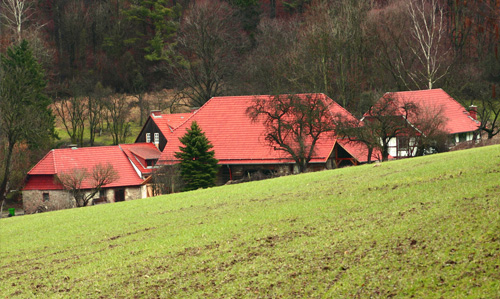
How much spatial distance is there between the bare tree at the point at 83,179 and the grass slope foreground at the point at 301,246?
20032 mm

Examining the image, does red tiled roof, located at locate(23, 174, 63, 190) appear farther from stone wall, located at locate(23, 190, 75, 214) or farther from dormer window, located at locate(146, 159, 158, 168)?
dormer window, located at locate(146, 159, 158, 168)

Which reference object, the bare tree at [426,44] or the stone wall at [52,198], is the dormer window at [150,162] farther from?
the bare tree at [426,44]

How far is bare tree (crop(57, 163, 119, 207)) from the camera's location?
42781 mm

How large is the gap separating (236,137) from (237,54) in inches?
1523

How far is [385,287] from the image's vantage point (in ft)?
33.1

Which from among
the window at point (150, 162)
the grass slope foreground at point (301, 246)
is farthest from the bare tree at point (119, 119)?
the grass slope foreground at point (301, 246)

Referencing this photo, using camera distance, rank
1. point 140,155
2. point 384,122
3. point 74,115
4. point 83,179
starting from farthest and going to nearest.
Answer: point 74,115 < point 140,155 < point 83,179 < point 384,122

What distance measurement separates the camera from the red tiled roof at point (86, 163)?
4728cm

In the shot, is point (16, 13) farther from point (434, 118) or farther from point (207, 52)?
point (434, 118)

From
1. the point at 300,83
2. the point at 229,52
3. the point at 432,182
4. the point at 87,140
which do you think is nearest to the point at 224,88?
the point at 229,52

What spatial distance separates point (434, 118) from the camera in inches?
1507

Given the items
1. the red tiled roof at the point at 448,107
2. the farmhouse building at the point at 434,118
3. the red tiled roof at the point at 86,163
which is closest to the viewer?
the farmhouse building at the point at 434,118

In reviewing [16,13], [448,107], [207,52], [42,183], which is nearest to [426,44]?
[448,107]

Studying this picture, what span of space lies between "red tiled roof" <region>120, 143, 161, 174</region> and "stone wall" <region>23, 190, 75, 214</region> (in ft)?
21.5
